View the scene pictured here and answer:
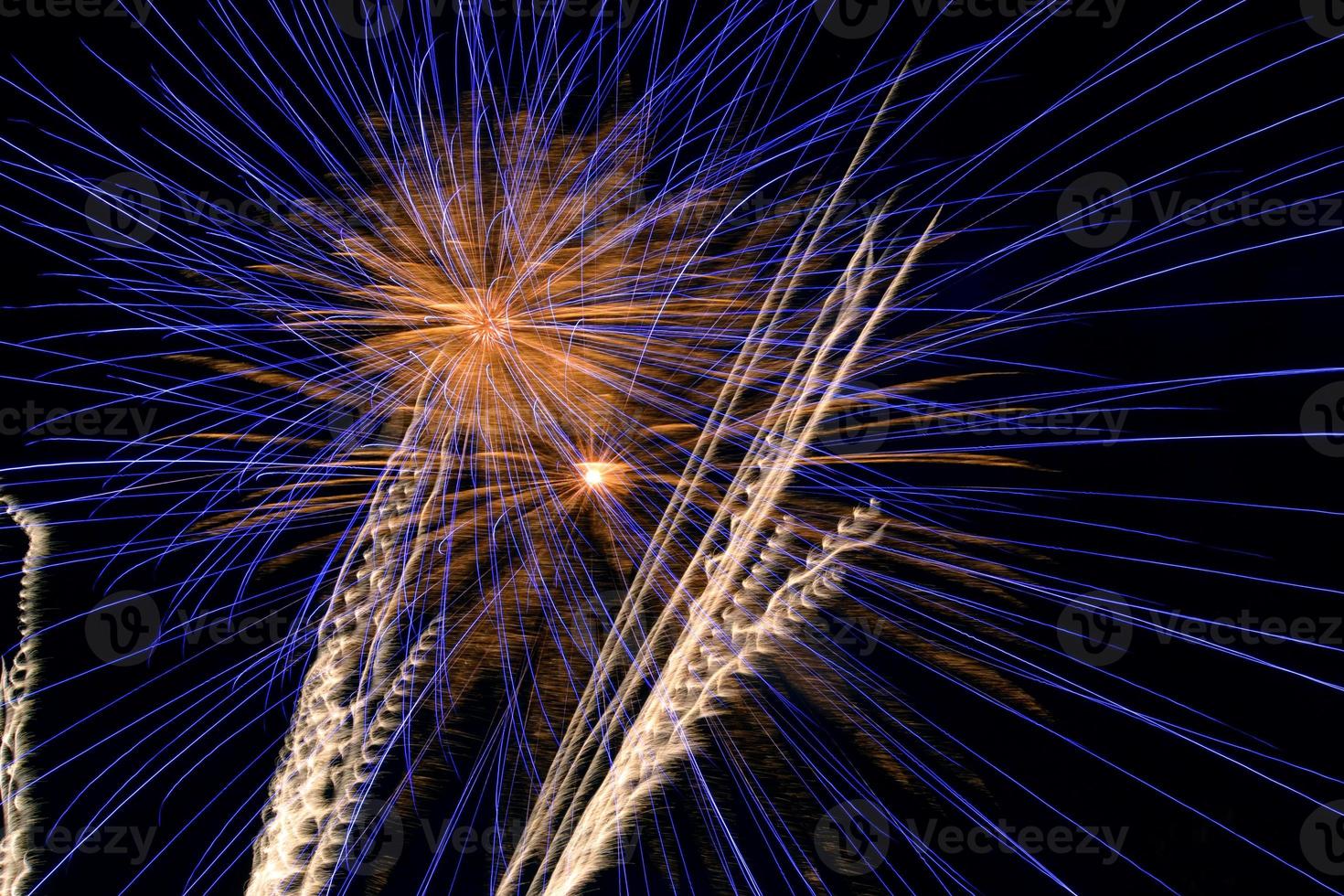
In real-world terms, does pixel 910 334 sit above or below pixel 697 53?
below

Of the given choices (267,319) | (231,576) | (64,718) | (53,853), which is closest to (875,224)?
(267,319)

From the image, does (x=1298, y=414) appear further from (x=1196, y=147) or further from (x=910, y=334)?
(x=910, y=334)

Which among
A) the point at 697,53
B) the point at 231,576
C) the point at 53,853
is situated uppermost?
the point at 697,53

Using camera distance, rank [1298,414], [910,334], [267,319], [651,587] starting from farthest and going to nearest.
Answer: [267,319] → [651,587] → [910,334] → [1298,414]

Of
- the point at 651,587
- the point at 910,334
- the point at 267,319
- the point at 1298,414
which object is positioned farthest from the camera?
the point at 267,319

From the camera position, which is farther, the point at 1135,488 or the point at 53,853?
the point at 53,853

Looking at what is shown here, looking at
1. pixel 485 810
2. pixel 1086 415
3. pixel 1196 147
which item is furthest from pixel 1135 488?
pixel 485 810
